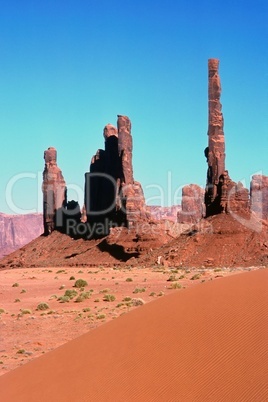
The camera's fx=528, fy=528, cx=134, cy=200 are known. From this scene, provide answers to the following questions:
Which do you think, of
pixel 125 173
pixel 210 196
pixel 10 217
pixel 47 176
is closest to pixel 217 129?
pixel 210 196

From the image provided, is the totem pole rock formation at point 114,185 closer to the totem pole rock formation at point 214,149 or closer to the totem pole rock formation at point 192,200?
the totem pole rock formation at point 214,149

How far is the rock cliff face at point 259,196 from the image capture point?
3935 inches

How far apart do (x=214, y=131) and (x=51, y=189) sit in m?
32.8

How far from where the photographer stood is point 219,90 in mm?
67125

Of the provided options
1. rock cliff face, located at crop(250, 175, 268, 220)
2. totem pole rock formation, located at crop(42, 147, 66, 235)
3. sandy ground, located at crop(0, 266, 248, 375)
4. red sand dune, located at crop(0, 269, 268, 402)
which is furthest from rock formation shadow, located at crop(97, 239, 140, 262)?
red sand dune, located at crop(0, 269, 268, 402)

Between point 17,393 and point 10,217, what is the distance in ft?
619

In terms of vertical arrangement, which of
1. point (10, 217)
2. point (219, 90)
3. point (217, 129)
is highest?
point (219, 90)

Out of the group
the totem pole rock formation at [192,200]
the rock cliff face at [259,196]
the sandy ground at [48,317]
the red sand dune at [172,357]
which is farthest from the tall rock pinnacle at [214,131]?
the red sand dune at [172,357]

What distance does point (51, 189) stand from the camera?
87875mm

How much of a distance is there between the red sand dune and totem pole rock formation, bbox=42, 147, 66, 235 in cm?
A: 7820

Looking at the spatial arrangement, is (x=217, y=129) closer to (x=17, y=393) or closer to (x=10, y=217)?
(x=17, y=393)

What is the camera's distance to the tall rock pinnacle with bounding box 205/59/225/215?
213 feet

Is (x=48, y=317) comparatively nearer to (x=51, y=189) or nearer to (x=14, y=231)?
(x=51, y=189)

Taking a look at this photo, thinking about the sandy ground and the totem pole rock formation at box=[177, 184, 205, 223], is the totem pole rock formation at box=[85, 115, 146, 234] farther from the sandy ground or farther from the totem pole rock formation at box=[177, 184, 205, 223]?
the sandy ground
